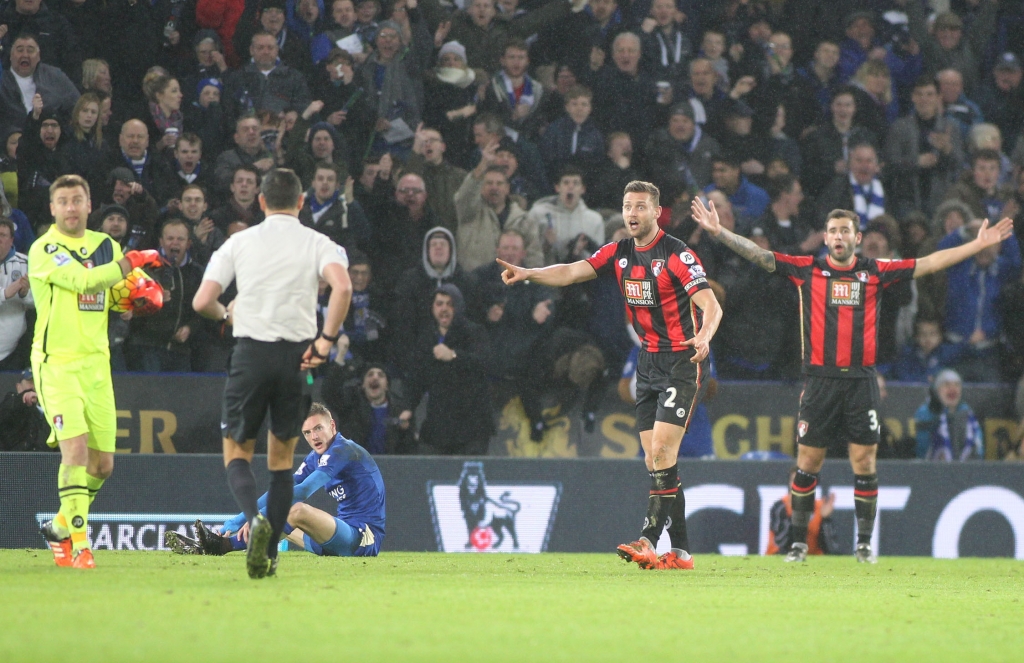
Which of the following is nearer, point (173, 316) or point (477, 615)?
point (477, 615)

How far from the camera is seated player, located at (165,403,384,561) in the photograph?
8913mm

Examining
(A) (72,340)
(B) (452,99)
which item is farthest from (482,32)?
(A) (72,340)

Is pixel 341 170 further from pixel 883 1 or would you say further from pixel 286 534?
pixel 883 1

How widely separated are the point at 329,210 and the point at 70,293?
5507mm

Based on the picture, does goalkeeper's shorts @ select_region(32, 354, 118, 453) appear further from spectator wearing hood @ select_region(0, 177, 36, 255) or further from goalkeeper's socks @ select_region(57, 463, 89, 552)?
spectator wearing hood @ select_region(0, 177, 36, 255)

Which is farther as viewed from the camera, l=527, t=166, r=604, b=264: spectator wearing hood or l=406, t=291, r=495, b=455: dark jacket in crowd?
l=527, t=166, r=604, b=264: spectator wearing hood

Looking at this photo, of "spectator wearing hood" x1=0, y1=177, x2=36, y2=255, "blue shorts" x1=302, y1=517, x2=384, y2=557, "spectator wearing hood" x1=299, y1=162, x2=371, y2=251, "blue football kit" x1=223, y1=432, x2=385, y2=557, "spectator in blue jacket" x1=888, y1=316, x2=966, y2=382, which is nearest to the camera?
"blue football kit" x1=223, y1=432, x2=385, y2=557

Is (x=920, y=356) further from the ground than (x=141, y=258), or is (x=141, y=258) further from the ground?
(x=141, y=258)

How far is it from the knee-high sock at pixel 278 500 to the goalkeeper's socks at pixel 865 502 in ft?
19.0

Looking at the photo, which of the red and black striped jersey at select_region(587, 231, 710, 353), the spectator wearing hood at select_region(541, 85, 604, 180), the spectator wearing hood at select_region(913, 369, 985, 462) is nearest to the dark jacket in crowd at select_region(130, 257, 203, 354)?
the spectator wearing hood at select_region(541, 85, 604, 180)

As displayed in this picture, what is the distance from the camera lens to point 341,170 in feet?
43.4

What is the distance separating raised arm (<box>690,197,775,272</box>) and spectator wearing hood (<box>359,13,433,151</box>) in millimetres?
4651

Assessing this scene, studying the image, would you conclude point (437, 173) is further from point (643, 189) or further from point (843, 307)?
point (643, 189)

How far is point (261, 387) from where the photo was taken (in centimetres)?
666
